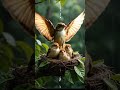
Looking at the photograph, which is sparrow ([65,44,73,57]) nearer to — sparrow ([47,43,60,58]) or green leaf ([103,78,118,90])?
sparrow ([47,43,60,58])

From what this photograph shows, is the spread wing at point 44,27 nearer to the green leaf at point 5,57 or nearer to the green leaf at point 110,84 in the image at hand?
the green leaf at point 110,84

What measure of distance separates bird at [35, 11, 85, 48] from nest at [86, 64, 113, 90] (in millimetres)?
274

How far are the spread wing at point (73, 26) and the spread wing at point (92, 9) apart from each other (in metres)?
0.21

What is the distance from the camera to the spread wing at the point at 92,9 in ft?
4.60

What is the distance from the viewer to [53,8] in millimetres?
1678

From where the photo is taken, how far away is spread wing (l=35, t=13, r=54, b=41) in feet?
5.20

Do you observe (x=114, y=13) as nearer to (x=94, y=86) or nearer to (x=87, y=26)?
(x=87, y=26)

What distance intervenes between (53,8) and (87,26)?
0.35m

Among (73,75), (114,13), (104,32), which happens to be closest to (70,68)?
(73,75)

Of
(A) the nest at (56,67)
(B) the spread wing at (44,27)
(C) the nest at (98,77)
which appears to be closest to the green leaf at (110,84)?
(C) the nest at (98,77)

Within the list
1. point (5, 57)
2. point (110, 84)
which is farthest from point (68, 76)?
point (5, 57)

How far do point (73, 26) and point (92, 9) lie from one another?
239mm

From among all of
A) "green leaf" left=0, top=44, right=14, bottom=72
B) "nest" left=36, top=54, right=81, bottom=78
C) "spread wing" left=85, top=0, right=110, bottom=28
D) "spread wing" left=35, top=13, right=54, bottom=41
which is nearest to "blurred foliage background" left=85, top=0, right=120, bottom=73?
"spread wing" left=85, top=0, right=110, bottom=28

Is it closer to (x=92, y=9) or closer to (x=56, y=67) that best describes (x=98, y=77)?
(x=56, y=67)
